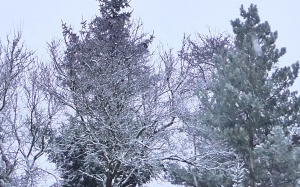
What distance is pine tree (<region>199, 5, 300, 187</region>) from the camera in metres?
10.9

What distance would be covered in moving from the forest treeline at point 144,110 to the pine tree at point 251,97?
1.1 inches

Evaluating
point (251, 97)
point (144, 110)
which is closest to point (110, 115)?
point (144, 110)

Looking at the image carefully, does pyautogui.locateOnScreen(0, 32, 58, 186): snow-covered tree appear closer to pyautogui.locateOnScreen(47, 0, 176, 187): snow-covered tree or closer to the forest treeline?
the forest treeline

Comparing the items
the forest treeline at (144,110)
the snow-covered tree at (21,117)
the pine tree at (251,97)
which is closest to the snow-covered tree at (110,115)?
the forest treeline at (144,110)

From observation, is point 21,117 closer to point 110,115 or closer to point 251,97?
point 110,115

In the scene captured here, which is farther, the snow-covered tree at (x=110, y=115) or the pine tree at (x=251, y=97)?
the snow-covered tree at (x=110, y=115)

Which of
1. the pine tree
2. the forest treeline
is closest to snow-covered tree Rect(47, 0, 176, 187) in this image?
the forest treeline

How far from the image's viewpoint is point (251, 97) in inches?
425

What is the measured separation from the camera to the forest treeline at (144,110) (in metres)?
11.1

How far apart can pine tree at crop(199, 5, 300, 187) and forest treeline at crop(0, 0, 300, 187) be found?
0.03 meters

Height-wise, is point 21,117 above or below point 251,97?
above

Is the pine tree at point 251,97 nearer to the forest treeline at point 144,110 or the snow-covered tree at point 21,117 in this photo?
the forest treeline at point 144,110

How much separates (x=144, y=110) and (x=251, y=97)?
18.7ft

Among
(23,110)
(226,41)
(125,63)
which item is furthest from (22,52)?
(226,41)
